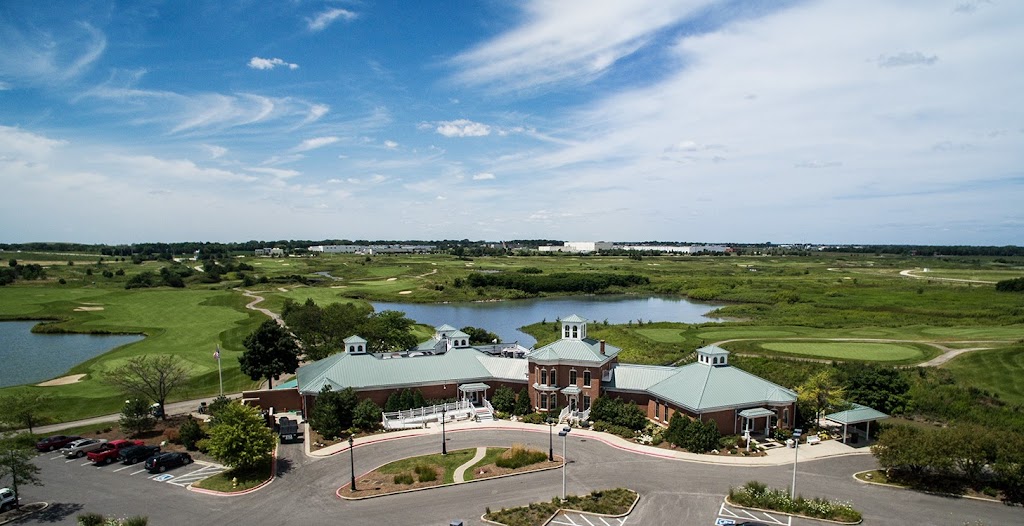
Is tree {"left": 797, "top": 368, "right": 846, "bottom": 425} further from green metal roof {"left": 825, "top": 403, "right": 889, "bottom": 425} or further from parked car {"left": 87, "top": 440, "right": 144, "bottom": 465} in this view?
parked car {"left": 87, "top": 440, "right": 144, "bottom": 465}

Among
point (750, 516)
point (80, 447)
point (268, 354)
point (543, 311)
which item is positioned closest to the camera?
point (750, 516)

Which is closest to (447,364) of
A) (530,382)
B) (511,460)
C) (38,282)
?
(530,382)

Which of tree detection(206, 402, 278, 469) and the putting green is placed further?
the putting green

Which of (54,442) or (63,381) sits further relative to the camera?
(63,381)

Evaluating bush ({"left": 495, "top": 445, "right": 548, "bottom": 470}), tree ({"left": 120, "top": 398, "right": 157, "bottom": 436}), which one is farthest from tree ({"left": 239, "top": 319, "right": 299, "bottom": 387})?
bush ({"left": 495, "top": 445, "right": 548, "bottom": 470})

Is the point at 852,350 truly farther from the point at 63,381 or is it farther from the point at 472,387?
the point at 63,381

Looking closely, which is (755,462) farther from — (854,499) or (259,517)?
(259,517)

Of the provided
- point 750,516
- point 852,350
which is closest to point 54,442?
point 750,516

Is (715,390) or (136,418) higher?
(715,390)
